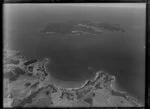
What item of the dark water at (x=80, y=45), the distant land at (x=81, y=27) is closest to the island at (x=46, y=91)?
the dark water at (x=80, y=45)

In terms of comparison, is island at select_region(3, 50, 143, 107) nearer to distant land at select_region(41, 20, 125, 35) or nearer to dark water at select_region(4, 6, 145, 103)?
dark water at select_region(4, 6, 145, 103)

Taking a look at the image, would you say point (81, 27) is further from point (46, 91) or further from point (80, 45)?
point (46, 91)

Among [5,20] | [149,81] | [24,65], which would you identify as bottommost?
[149,81]

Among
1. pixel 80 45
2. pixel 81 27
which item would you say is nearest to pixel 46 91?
pixel 80 45

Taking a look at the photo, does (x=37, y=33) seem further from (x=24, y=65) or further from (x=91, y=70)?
(x=91, y=70)

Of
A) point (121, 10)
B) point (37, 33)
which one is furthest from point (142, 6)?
point (37, 33)

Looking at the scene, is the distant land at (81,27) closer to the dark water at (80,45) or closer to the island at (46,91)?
the dark water at (80,45)

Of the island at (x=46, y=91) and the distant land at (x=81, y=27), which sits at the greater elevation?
the distant land at (x=81, y=27)
